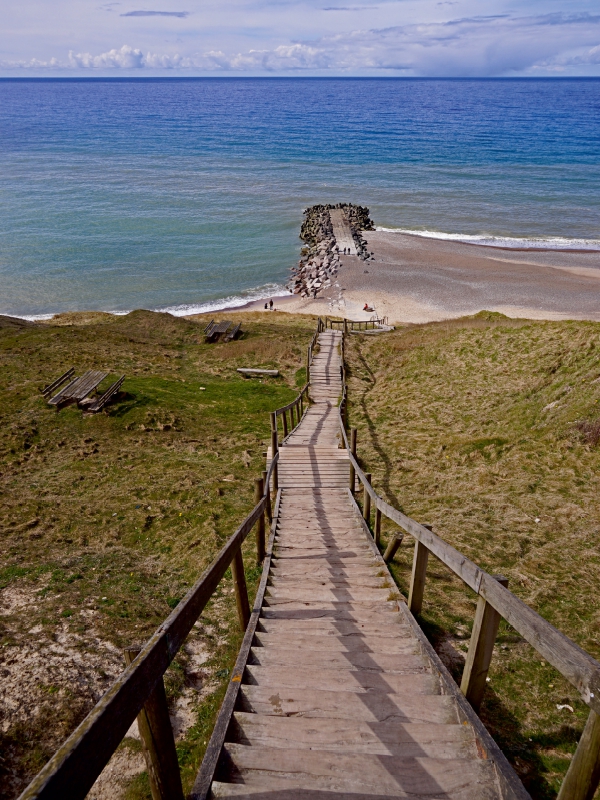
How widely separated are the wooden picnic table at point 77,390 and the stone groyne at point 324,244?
2597cm

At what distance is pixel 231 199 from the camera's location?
6962 centimetres

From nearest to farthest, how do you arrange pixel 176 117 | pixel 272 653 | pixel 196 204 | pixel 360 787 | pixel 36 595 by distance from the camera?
1. pixel 360 787
2. pixel 272 653
3. pixel 36 595
4. pixel 196 204
5. pixel 176 117

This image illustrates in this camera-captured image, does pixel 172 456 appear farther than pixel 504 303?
No

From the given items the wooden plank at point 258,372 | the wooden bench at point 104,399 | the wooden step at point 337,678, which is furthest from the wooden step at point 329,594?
the wooden plank at point 258,372

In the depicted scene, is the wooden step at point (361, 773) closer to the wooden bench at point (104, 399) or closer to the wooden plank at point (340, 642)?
the wooden plank at point (340, 642)

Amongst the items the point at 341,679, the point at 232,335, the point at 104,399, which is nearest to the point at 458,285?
the point at 232,335

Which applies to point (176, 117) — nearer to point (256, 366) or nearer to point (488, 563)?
point (256, 366)

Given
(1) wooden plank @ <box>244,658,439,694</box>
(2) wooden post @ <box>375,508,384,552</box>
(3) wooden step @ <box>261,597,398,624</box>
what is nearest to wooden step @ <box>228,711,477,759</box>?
(1) wooden plank @ <box>244,658,439,694</box>

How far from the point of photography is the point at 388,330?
3067 cm

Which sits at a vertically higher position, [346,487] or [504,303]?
[504,303]

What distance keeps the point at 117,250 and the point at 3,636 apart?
51.1 metres

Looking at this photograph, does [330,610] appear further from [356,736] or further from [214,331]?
[214,331]

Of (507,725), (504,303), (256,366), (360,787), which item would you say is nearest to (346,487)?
(507,725)

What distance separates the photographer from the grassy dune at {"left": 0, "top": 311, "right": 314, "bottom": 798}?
18.7 ft
